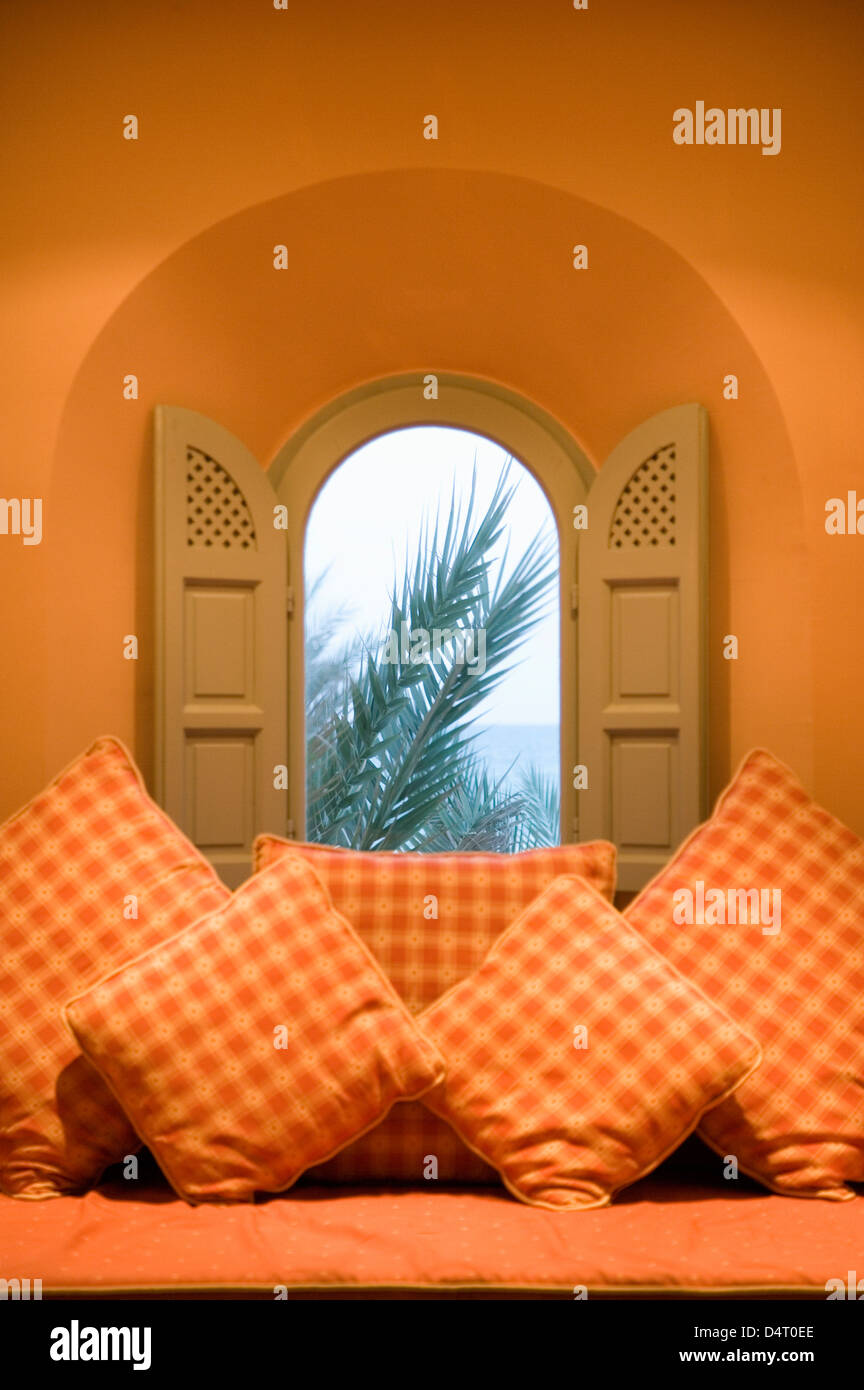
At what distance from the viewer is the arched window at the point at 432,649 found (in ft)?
11.4

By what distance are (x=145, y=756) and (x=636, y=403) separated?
5.16 ft

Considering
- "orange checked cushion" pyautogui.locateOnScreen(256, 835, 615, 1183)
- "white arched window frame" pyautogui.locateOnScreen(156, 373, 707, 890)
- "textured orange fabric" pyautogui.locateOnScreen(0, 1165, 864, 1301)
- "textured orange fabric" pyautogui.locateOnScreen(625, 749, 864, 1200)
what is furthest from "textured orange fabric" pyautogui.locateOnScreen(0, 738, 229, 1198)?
"textured orange fabric" pyautogui.locateOnScreen(625, 749, 864, 1200)

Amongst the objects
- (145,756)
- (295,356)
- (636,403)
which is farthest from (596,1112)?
(295,356)

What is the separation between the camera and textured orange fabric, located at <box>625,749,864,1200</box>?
6.89 ft

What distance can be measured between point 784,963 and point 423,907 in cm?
67

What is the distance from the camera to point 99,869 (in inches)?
91.3

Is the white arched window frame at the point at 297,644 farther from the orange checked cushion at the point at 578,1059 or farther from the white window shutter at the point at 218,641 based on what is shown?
the orange checked cushion at the point at 578,1059

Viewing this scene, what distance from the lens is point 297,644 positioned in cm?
332

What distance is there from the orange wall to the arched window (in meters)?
0.56

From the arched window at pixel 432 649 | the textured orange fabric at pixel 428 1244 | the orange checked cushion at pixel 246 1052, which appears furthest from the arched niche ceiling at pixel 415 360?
the textured orange fabric at pixel 428 1244

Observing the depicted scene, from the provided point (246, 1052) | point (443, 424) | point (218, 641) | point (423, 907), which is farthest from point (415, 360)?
point (246, 1052)

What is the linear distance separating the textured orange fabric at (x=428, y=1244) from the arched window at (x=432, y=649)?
154 centimetres

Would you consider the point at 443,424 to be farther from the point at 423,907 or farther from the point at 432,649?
the point at 423,907
